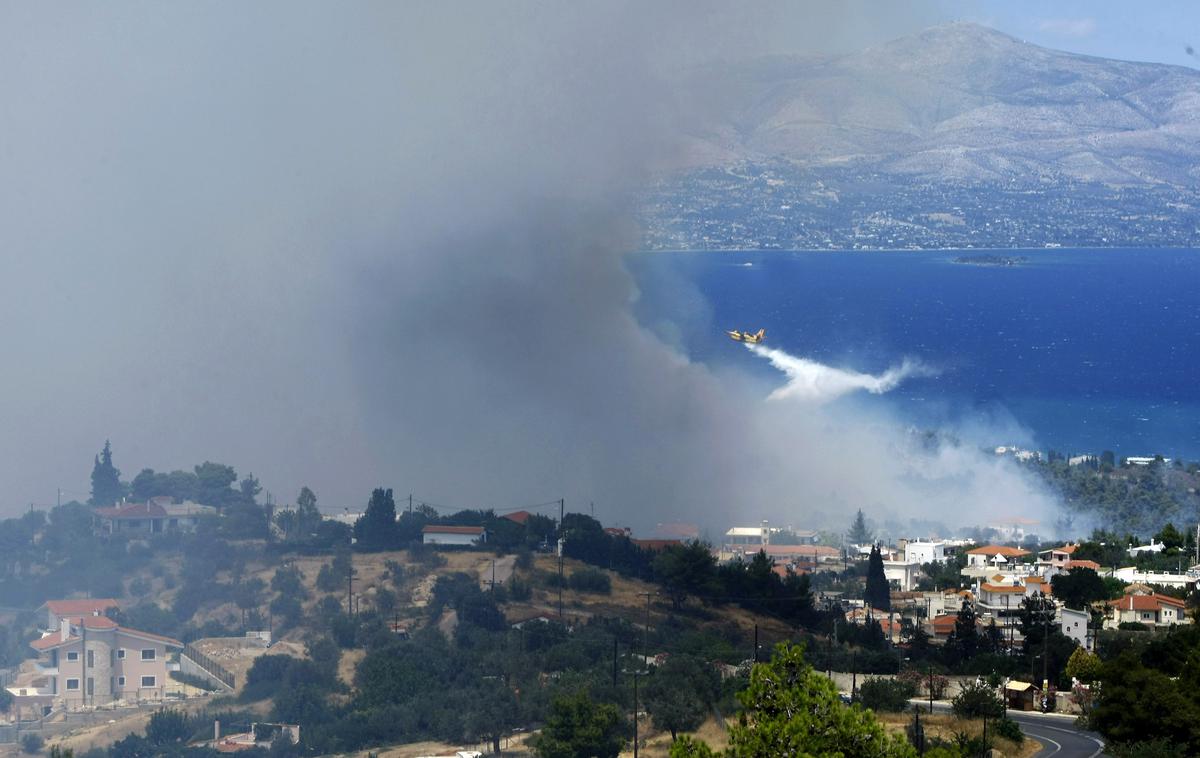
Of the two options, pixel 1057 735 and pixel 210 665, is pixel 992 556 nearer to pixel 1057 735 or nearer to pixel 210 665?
pixel 210 665

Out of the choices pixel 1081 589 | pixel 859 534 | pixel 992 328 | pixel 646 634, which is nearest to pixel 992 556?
pixel 859 534

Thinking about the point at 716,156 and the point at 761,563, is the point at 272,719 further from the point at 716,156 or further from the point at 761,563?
the point at 716,156

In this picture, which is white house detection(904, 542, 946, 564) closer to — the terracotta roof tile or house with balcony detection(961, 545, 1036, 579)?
house with balcony detection(961, 545, 1036, 579)

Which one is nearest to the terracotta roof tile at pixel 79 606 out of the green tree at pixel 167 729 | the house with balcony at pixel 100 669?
the house with balcony at pixel 100 669

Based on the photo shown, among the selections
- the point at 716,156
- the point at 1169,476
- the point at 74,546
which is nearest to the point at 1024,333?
the point at 716,156

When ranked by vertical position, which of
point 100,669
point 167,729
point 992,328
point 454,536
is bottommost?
point 167,729

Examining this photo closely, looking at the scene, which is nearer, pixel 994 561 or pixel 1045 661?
pixel 1045 661
